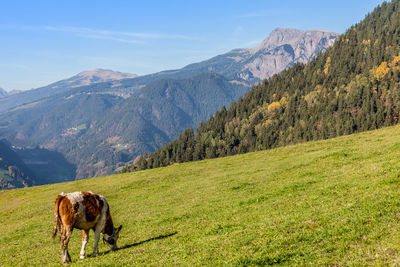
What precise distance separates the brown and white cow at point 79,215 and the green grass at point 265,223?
49.0 inches

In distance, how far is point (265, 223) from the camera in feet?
57.8

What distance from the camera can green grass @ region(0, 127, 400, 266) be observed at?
12539mm

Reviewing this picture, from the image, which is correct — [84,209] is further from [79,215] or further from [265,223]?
[265,223]

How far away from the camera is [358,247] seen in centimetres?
1194

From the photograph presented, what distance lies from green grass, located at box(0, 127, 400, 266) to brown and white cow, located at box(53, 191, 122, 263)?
4.08 feet

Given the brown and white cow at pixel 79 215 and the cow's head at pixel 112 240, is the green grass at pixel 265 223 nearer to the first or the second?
the cow's head at pixel 112 240

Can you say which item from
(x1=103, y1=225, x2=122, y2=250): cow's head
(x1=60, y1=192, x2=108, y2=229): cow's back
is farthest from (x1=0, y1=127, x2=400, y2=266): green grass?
(x1=60, y1=192, x2=108, y2=229): cow's back

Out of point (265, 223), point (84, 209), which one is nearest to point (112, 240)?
point (84, 209)

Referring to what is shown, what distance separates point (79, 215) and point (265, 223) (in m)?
10.8

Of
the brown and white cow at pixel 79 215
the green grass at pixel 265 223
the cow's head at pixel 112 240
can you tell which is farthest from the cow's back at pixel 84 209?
the green grass at pixel 265 223

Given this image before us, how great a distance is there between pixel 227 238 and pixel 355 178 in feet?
45.4

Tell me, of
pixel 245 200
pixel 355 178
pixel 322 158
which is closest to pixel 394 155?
pixel 355 178

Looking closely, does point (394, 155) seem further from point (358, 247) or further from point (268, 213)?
point (358, 247)

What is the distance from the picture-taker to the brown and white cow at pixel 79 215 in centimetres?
1675
